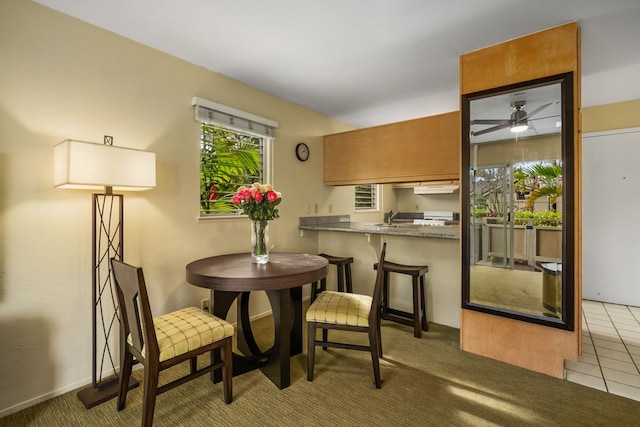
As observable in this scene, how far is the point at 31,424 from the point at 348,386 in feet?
6.12

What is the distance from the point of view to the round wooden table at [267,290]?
71.9 inches

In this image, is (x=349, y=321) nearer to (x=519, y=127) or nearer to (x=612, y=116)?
(x=519, y=127)

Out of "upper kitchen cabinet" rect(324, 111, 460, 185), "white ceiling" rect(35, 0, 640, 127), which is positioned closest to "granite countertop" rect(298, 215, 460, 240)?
"upper kitchen cabinet" rect(324, 111, 460, 185)

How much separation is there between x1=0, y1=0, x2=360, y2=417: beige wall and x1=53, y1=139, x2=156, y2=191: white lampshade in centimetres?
22

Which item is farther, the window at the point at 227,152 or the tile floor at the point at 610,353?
the window at the point at 227,152

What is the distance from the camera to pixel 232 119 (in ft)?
9.70

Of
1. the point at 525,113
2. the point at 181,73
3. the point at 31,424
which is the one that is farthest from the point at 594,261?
the point at 31,424

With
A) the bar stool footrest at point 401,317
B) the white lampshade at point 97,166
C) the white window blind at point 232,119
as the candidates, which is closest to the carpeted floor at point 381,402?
the bar stool footrest at point 401,317

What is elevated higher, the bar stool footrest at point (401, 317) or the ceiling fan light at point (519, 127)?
the ceiling fan light at point (519, 127)

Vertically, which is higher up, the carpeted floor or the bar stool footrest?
the bar stool footrest

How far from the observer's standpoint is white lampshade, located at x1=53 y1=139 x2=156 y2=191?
1.69 metres

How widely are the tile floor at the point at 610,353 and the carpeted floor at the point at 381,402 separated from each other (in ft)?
0.44

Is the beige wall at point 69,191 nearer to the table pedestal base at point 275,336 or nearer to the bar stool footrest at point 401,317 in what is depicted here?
the table pedestal base at point 275,336

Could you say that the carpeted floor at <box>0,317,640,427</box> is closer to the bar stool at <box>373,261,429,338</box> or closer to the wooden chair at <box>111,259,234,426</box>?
the wooden chair at <box>111,259,234,426</box>
